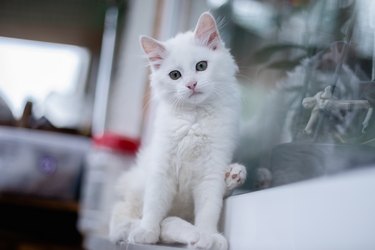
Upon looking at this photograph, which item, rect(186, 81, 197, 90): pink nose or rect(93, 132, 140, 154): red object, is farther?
rect(93, 132, 140, 154): red object

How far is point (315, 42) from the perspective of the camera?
2.55 feet

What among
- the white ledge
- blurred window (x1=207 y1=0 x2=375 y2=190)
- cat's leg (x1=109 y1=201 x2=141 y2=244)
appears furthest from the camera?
cat's leg (x1=109 y1=201 x2=141 y2=244)

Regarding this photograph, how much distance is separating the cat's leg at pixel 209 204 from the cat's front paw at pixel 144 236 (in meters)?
0.07

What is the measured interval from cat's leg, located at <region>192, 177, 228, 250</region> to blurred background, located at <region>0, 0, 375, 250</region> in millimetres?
76

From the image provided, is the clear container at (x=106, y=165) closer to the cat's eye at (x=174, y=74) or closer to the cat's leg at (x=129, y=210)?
the cat's leg at (x=129, y=210)

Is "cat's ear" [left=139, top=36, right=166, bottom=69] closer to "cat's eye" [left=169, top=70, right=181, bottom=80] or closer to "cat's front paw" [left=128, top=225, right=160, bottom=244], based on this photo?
"cat's eye" [left=169, top=70, right=181, bottom=80]

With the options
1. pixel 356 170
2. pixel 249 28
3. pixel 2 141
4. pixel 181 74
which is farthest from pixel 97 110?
pixel 356 170

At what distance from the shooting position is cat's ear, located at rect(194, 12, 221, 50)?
0.74 meters

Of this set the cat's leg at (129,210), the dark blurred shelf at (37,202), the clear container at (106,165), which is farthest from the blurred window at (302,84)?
the dark blurred shelf at (37,202)

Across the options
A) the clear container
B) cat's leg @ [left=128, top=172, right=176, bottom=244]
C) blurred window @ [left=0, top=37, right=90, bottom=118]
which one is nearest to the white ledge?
cat's leg @ [left=128, top=172, right=176, bottom=244]

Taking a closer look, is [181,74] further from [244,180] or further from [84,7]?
[84,7]

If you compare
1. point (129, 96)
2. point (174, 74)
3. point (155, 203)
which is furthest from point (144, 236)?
point (129, 96)

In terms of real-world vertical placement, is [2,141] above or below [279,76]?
below

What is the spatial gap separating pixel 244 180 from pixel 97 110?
6.68ft
